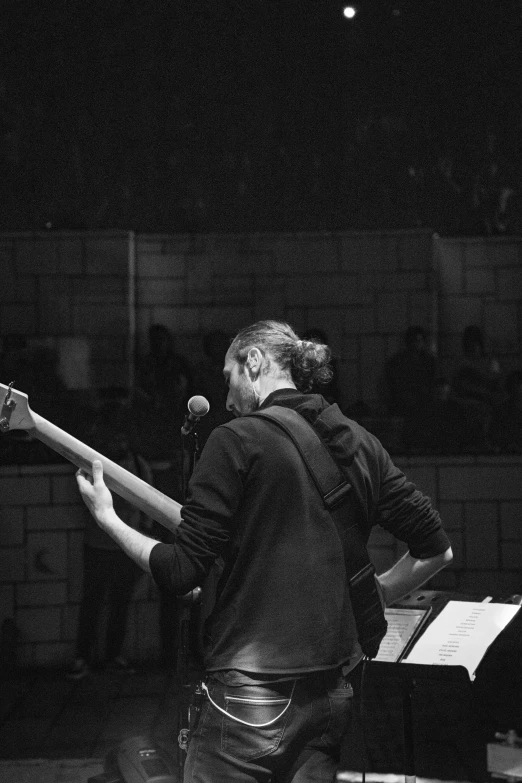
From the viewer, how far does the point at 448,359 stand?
30.5 ft

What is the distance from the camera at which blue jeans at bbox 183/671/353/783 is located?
75.1 inches

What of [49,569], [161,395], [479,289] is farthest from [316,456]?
[479,289]

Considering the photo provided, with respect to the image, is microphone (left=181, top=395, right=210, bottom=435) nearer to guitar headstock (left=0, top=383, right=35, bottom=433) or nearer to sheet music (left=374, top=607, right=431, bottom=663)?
guitar headstock (left=0, top=383, right=35, bottom=433)

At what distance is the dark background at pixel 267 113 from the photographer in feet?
31.4

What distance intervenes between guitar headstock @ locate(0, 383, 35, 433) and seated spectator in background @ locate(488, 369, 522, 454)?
16.8 feet

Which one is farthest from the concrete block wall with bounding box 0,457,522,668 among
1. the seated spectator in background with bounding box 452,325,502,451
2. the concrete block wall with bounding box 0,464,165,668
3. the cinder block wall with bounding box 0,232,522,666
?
the cinder block wall with bounding box 0,232,522,666

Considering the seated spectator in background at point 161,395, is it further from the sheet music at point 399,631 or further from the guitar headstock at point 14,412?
the guitar headstock at point 14,412

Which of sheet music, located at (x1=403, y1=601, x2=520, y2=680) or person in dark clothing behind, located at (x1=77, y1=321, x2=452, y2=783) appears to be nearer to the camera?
person in dark clothing behind, located at (x1=77, y1=321, x2=452, y2=783)

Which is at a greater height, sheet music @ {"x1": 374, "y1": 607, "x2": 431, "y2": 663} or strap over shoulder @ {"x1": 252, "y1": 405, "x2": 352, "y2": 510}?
strap over shoulder @ {"x1": 252, "y1": 405, "x2": 352, "y2": 510}

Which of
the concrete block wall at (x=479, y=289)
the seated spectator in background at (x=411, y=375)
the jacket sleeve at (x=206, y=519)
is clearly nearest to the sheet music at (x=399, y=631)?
the jacket sleeve at (x=206, y=519)

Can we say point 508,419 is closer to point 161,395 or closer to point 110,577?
point 161,395

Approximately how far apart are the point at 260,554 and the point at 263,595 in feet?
0.26

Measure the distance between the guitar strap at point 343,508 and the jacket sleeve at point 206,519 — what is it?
0.42ft

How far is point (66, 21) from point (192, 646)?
6.50 m
